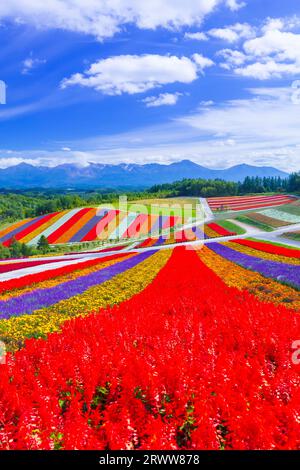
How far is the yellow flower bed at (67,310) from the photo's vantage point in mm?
7961

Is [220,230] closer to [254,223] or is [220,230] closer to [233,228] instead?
[233,228]

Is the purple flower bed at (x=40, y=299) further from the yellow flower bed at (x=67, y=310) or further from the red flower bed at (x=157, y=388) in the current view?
the red flower bed at (x=157, y=388)

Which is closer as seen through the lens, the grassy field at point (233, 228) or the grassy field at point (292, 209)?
the grassy field at point (233, 228)

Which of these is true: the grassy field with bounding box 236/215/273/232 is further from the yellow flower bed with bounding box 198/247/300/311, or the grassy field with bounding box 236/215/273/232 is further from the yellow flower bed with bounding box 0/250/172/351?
the yellow flower bed with bounding box 0/250/172/351

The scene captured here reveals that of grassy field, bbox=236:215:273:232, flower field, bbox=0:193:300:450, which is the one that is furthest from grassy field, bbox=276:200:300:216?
flower field, bbox=0:193:300:450

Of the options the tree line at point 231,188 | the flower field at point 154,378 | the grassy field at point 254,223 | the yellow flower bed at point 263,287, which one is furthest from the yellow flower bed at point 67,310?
the tree line at point 231,188

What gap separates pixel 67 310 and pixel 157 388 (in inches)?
267

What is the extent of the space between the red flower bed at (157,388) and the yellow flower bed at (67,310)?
127cm

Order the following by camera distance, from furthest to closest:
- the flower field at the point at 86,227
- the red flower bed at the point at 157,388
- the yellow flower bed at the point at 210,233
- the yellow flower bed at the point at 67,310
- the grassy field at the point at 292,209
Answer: the grassy field at the point at 292,209, the flower field at the point at 86,227, the yellow flower bed at the point at 210,233, the yellow flower bed at the point at 67,310, the red flower bed at the point at 157,388

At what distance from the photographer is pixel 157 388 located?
169 inches

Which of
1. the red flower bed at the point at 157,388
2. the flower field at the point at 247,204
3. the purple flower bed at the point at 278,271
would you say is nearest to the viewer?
the red flower bed at the point at 157,388

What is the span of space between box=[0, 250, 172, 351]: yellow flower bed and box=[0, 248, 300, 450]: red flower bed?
1269 millimetres

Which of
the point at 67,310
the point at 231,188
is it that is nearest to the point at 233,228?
the point at 67,310
